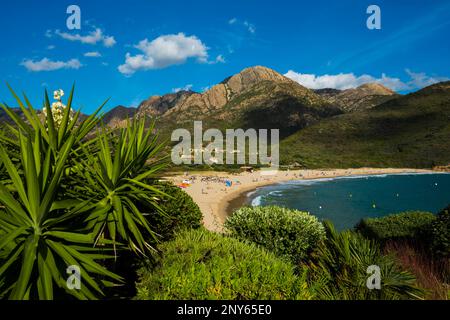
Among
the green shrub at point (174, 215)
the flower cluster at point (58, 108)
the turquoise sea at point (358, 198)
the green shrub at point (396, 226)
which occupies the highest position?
the flower cluster at point (58, 108)

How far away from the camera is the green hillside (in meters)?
115

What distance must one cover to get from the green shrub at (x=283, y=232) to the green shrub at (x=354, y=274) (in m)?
3.43

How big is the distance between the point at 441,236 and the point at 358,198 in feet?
178

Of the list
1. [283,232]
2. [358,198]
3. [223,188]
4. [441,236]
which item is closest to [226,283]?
[283,232]

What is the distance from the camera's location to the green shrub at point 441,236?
24.8 ft

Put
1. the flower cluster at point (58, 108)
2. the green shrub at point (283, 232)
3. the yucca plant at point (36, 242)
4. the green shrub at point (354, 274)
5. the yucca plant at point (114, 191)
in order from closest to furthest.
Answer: the yucca plant at point (36, 242) < the green shrub at point (354, 274) < the yucca plant at point (114, 191) < the flower cluster at point (58, 108) < the green shrub at point (283, 232)

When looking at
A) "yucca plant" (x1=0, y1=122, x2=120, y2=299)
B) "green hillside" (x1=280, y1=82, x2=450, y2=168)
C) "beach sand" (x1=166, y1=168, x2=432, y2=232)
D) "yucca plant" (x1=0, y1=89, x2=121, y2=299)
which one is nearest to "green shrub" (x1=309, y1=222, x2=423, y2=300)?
"yucca plant" (x1=0, y1=89, x2=121, y2=299)

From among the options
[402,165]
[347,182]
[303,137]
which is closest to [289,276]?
[347,182]

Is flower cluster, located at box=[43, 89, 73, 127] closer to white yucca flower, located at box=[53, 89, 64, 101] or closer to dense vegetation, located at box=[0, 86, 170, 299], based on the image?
white yucca flower, located at box=[53, 89, 64, 101]

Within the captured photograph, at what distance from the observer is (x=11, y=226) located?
3748mm

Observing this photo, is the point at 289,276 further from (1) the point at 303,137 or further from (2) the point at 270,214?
(1) the point at 303,137

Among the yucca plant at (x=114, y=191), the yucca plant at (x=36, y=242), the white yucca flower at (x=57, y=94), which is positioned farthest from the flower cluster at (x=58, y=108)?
the yucca plant at (x=36, y=242)

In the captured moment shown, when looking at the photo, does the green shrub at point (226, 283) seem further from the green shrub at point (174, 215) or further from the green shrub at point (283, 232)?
the green shrub at point (283, 232)
